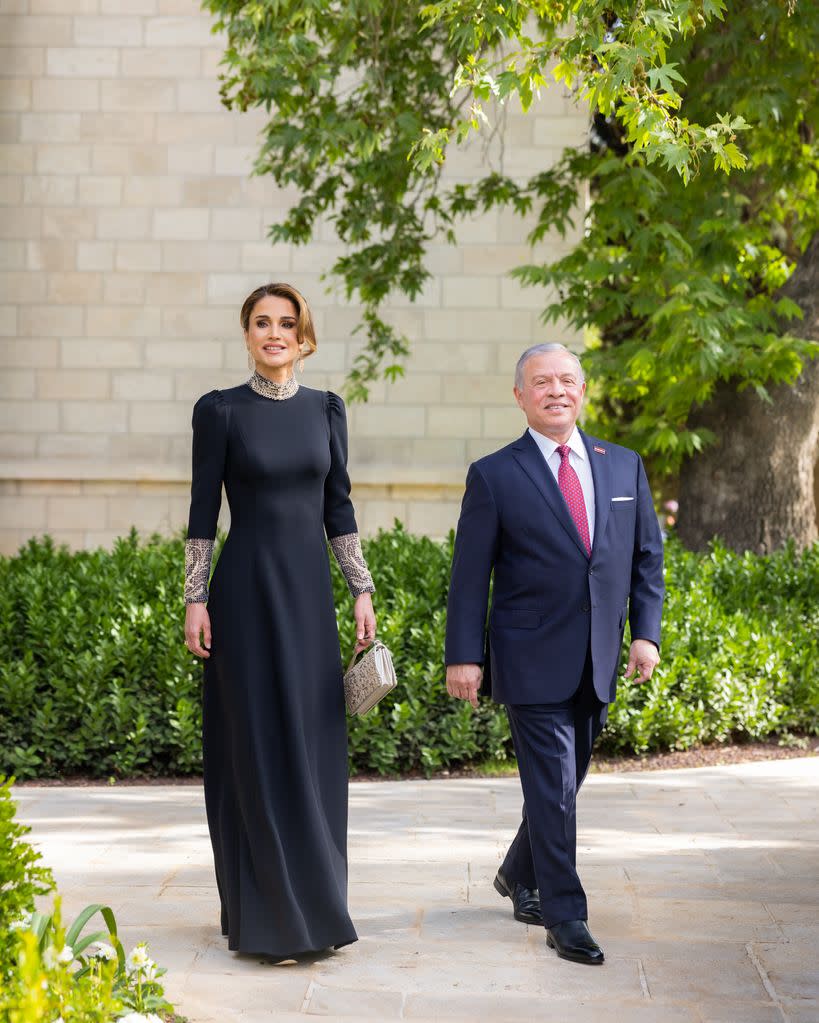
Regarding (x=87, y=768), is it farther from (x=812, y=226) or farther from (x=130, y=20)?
(x=130, y=20)

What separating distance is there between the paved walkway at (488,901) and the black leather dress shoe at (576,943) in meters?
0.04

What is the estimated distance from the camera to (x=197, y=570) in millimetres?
4293

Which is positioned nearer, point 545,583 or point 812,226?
point 545,583

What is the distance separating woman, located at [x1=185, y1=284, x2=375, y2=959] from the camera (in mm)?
4152

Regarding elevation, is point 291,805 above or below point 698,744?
above

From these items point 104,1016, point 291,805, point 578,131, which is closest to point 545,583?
point 291,805

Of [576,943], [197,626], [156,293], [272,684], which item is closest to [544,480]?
[272,684]

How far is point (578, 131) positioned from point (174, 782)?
8.00 m

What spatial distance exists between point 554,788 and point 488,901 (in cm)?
89

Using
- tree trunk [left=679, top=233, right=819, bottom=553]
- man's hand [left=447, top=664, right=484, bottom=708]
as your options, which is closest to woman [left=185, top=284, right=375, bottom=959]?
man's hand [left=447, top=664, right=484, bottom=708]

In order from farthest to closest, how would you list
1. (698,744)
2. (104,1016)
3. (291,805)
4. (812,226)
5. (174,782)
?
1. (812,226)
2. (698,744)
3. (174,782)
4. (291,805)
5. (104,1016)

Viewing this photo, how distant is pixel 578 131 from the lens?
12484mm

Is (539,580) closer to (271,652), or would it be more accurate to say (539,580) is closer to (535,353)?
(535,353)

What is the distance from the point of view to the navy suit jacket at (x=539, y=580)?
4.24 meters
